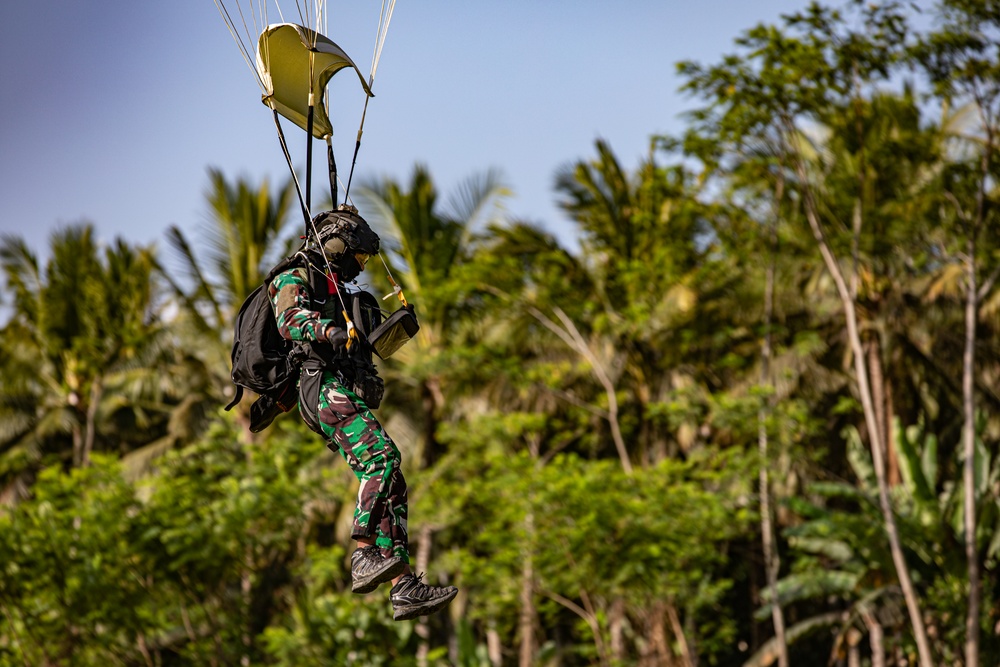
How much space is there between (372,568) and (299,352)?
0.99 meters

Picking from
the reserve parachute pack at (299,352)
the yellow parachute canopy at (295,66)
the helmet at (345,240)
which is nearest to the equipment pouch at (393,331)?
the reserve parachute pack at (299,352)

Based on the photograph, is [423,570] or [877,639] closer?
[877,639]

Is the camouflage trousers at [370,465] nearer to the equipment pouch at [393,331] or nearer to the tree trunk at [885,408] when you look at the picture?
the equipment pouch at [393,331]

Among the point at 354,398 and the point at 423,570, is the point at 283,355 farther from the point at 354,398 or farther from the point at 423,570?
the point at 423,570

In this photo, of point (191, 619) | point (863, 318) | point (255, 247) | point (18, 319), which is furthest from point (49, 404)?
point (863, 318)

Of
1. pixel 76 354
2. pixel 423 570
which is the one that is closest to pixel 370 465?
pixel 423 570

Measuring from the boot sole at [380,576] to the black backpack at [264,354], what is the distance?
3.02 ft

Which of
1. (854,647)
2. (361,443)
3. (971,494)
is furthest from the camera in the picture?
(854,647)

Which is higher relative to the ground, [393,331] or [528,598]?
[393,331]

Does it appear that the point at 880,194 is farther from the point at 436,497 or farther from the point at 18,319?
the point at 18,319

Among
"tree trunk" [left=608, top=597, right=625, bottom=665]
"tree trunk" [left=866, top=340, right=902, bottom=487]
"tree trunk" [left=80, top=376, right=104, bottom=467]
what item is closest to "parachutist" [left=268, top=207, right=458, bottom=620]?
"tree trunk" [left=608, top=597, right=625, bottom=665]

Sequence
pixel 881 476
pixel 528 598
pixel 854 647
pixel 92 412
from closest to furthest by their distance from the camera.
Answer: pixel 881 476 < pixel 528 598 < pixel 854 647 < pixel 92 412

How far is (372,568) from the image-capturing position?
4898 millimetres

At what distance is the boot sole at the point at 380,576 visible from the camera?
15.9 feet
